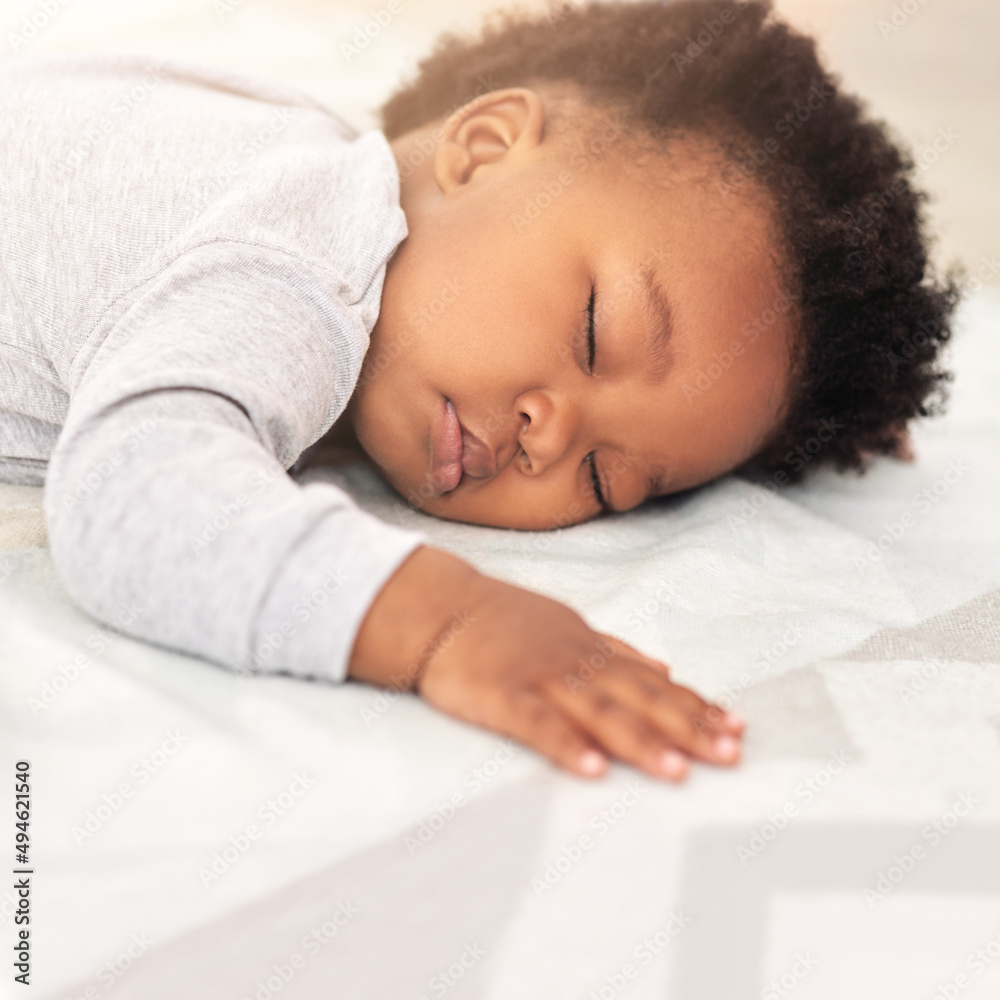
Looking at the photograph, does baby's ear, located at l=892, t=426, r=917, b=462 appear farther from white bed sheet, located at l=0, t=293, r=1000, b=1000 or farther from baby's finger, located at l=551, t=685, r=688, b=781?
baby's finger, located at l=551, t=685, r=688, b=781

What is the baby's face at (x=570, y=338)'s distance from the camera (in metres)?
0.92

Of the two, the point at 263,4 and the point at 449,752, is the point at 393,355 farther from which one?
the point at 263,4

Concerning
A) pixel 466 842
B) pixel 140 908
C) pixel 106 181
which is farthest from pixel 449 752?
pixel 106 181

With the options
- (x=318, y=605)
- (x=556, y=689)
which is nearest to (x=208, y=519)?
(x=318, y=605)

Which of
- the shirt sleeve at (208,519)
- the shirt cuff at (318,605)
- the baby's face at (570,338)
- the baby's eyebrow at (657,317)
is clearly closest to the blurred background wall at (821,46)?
the baby's face at (570,338)

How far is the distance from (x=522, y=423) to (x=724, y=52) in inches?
21.7

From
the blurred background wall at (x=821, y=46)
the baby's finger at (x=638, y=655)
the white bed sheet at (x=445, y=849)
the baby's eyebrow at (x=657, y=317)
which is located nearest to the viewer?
the white bed sheet at (x=445, y=849)

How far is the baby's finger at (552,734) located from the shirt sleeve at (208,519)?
0.11 m

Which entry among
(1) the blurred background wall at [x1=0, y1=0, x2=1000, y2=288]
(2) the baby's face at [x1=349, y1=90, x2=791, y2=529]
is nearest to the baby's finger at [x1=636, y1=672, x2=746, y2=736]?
(2) the baby's face at [x1=349, y1=90, x2=791, y2=529]

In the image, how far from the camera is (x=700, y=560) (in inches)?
34.4

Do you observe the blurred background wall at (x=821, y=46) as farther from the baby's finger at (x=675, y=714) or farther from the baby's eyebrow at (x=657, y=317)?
the baby's finger at (x=675, y=714)

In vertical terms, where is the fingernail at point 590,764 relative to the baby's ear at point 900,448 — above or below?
below

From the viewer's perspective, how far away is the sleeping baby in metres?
0.60

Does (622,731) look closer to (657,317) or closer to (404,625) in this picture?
(404,625)
